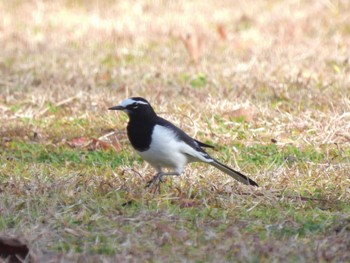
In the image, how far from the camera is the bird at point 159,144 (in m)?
5.68

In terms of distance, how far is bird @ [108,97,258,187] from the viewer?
5.68m

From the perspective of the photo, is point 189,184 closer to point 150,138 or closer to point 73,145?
point 150,138

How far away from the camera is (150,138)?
568 centimetres

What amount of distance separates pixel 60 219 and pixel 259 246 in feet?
3.54

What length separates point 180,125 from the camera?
24.2 ft

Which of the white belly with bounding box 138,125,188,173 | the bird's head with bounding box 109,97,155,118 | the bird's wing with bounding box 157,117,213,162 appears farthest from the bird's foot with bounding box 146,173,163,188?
the bird's head with bounding box 109,97,155,118

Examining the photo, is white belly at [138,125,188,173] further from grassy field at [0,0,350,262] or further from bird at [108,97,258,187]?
grassy field at [0,0,350,262]

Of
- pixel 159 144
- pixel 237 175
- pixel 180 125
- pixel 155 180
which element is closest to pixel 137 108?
pixel 159 144

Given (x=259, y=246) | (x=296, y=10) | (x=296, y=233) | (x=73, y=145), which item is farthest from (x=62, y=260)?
(x=296, y=10)

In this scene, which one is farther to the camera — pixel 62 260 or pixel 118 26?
pixel 118 26

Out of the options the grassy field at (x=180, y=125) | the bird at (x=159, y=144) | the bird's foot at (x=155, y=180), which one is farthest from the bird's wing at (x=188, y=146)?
the bird's foot at (x=155, y=180)

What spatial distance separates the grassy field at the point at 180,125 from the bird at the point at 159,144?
0.10 m

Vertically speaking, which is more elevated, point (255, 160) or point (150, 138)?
point (150, 138)

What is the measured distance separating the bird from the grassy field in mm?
96
